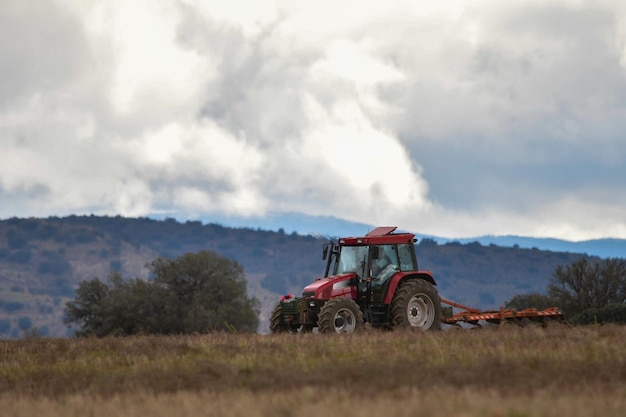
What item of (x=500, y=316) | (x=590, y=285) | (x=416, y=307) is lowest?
(x=500, y=316)

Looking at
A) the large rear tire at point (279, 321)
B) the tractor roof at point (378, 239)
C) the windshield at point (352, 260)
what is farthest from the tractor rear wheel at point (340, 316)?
the large rear tire at point (279, 321)

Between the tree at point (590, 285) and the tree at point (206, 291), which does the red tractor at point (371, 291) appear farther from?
the tree at point (206, 291)

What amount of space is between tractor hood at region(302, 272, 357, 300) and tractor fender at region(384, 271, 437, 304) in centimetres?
86

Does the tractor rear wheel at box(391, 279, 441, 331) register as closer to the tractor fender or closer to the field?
the tractor fender

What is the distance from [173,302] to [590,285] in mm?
32486

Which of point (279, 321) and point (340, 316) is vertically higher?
point (340, 316)

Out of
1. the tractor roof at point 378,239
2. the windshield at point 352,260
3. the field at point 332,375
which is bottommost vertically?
the field at point 332,375

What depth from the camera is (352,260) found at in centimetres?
2327

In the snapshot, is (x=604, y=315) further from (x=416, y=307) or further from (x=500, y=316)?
(x=416, y=307)

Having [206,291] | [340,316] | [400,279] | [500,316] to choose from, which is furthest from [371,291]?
[206,291]

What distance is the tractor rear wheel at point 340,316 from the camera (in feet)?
70.6

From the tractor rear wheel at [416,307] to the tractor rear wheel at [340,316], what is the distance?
38.7 inches

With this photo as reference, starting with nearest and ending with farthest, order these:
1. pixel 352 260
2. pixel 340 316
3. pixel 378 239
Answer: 1. pixel 340 316
2. pixel 378 239
3. pixel 352 260

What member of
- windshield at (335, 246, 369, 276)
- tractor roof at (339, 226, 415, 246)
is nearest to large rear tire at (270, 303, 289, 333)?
windshield at (335, 246, 369, 276)
